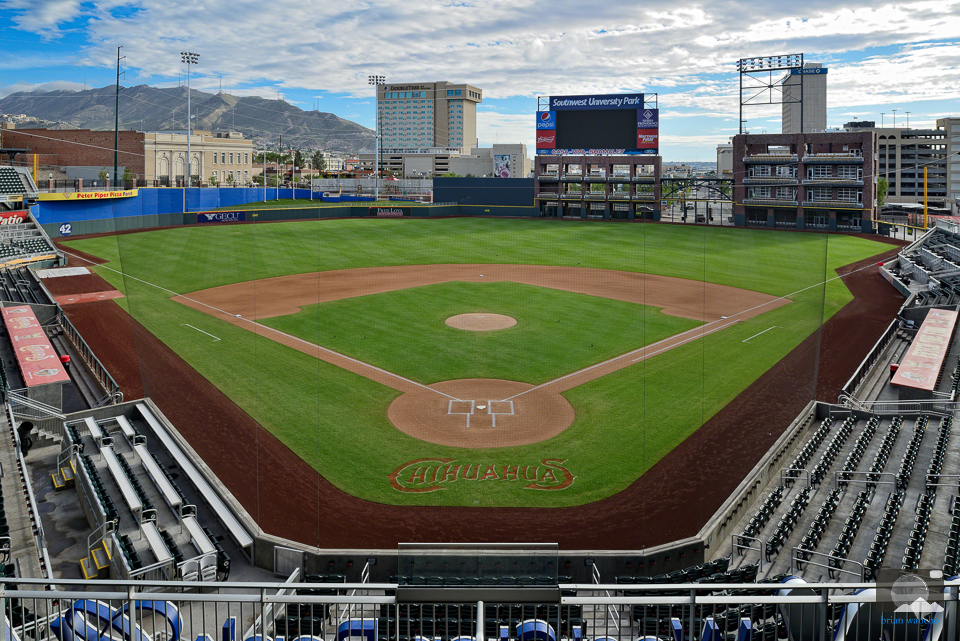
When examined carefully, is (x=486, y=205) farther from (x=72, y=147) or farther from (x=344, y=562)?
(x=344, y=562)

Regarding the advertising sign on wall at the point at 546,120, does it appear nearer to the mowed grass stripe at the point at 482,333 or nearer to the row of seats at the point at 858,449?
the mowed grass stripe at the point at 482,333

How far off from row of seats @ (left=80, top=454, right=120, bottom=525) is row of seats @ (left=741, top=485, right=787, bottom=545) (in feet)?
38.3

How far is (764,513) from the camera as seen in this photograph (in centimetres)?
1384

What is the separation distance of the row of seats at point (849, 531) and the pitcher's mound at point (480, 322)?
16158 mm

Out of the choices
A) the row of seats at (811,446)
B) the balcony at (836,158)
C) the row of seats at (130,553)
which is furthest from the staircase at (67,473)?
the balcony at (836,158)

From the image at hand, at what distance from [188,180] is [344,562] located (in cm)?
6948

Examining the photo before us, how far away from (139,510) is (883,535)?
540 inches

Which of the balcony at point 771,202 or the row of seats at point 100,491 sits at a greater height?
the balcony at point 771,202

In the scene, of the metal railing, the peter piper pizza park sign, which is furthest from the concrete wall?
the peter piper pizza park sign

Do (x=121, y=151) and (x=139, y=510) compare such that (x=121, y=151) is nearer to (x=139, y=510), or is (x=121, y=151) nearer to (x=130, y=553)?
(x=139, y=510)

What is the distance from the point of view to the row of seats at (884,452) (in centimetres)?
1538

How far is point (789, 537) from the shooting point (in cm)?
1316

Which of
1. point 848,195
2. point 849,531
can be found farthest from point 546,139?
point 849,531

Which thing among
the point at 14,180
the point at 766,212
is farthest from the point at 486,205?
the point at 14,180
